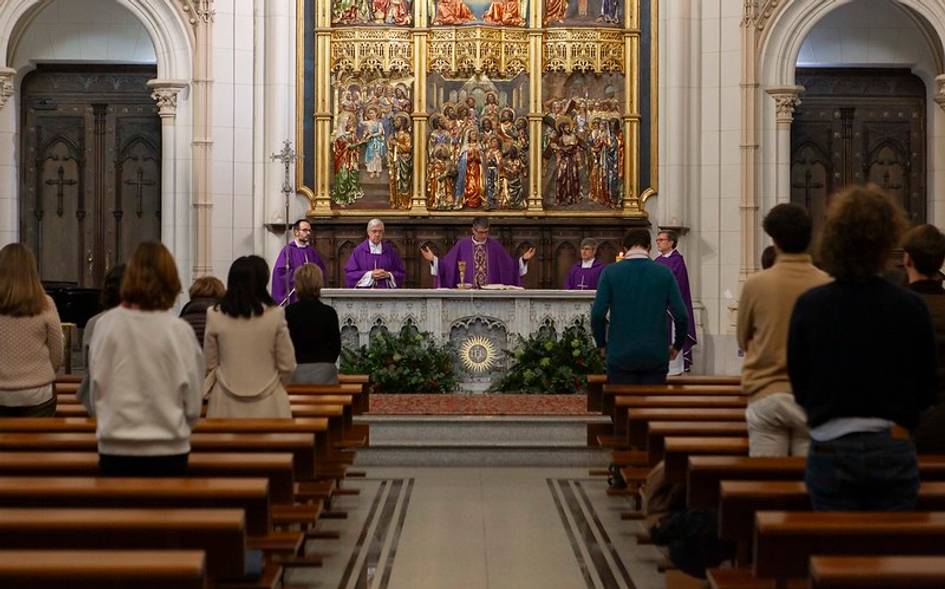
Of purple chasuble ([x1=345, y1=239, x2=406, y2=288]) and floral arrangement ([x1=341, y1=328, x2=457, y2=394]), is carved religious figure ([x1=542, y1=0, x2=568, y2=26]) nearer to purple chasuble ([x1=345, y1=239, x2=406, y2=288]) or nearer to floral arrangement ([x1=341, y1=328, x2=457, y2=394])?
purple chasuble ([x1=345, y1=239, x2=406, y2=288])

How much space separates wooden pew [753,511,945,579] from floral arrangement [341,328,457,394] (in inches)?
373

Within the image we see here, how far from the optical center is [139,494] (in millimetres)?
4703

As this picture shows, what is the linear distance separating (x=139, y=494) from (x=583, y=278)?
37.8 ft

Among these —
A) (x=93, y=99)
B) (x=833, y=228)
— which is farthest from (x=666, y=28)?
(x=833, y=228)

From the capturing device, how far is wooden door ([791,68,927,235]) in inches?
749

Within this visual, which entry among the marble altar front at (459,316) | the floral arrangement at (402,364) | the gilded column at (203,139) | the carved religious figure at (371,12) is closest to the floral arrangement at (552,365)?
the marble altar front at (459,316)

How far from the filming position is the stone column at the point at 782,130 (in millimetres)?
16969

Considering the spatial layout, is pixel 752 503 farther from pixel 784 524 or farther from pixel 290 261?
pixel 290 261

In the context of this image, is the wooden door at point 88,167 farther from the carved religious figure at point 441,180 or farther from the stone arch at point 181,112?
the carved religious figure at point 441,180

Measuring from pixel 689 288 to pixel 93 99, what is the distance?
8991 millimetres

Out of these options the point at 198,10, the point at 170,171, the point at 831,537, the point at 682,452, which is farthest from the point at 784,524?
the point at 198,10

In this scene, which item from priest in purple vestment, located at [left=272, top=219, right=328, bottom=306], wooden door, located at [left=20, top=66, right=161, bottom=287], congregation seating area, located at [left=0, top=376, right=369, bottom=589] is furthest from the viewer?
wooden door, located at [left=20, top=66, right=161, bottom=287]

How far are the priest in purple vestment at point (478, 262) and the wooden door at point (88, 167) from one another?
17.3 ft

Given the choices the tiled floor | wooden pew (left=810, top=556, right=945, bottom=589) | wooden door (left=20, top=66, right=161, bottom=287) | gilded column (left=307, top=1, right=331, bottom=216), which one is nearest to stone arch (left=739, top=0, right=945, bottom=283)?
gilded column (left=307, top=1, right=331, bottom=216)
